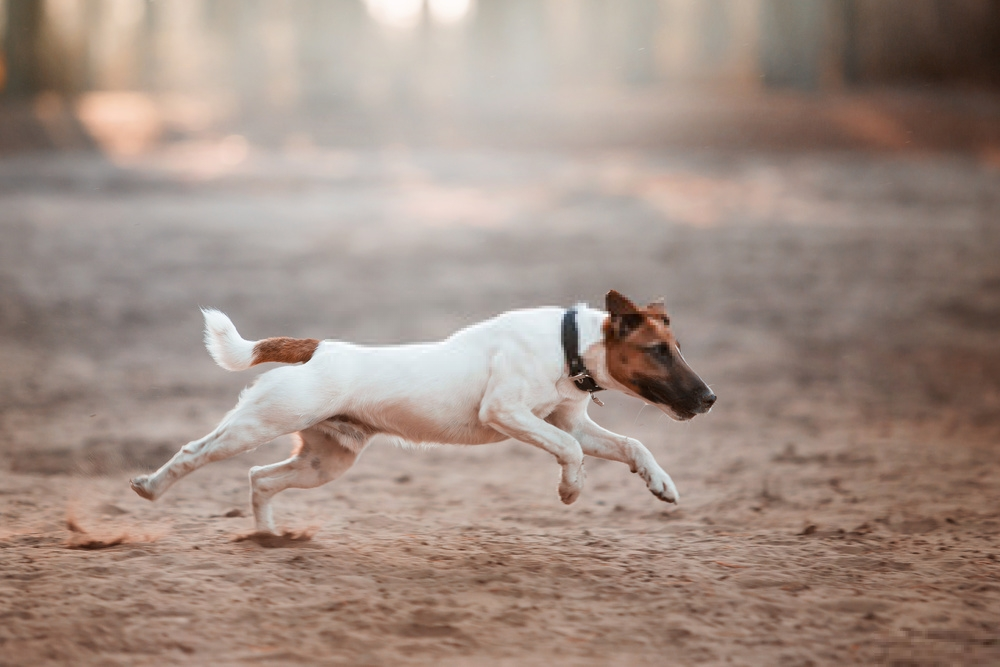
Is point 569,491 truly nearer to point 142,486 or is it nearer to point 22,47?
point 142,486

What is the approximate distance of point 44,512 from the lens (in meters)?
5.36

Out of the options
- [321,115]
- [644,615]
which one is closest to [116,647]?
[644,615]

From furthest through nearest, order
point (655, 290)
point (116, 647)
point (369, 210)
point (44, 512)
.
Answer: point (369, 210) → point (655, 290) → point (44, 512) → point (116, 647)

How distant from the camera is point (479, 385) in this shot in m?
4.43

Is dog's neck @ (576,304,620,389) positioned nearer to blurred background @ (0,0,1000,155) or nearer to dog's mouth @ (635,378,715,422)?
dog's mouth @ (635,378,715,422)

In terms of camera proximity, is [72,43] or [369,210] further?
[72,43]

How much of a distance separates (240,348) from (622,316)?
1.63 metres

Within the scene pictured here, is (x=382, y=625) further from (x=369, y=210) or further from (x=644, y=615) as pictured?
(x=369, y=210)

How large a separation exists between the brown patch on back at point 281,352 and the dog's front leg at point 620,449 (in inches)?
44.5

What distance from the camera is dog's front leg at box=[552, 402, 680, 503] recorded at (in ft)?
14.8

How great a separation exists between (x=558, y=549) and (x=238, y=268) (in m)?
10.2

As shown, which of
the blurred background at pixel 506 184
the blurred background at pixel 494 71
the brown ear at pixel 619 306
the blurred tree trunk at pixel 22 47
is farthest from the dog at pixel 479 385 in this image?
the blurred tree trunk at pixel 22 47

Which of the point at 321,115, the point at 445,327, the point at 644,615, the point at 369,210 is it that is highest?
the point at 321,115

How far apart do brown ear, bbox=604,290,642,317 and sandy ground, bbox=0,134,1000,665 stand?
109cm
